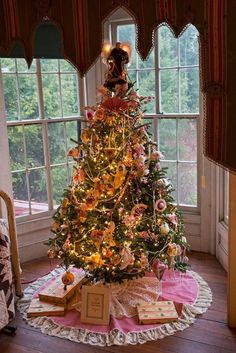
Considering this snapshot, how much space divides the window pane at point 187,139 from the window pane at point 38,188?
49.8 inches

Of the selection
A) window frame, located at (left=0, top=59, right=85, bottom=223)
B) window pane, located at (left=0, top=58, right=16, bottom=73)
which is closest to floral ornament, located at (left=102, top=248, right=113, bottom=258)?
window frame, located at (left=0, top=59, right=85, bottom=223)

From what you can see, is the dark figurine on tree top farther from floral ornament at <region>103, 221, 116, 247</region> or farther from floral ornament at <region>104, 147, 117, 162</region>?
floral ornament at <region>103, 221, 116, 247</region>

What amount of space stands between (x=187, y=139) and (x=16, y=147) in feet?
4.91

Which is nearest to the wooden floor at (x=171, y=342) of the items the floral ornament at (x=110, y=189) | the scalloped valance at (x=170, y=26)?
the floral ornament at (x=110, y=189)

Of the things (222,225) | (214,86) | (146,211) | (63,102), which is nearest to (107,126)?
(146,211)

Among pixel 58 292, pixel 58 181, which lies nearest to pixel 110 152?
pixel 58 292

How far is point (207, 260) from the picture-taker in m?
3.47

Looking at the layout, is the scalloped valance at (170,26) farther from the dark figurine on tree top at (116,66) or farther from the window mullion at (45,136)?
Result: the window mullion at (45,136)

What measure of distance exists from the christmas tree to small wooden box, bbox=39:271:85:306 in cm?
16

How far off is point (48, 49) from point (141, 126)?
1061 mm

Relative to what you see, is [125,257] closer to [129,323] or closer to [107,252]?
[107,252]

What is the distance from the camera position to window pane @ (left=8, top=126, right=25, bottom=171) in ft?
11.3

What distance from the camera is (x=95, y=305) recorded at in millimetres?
2559

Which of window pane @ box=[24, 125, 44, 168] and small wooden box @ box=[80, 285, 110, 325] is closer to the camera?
small wooden box @ box=[80, 285, 110, 325]
